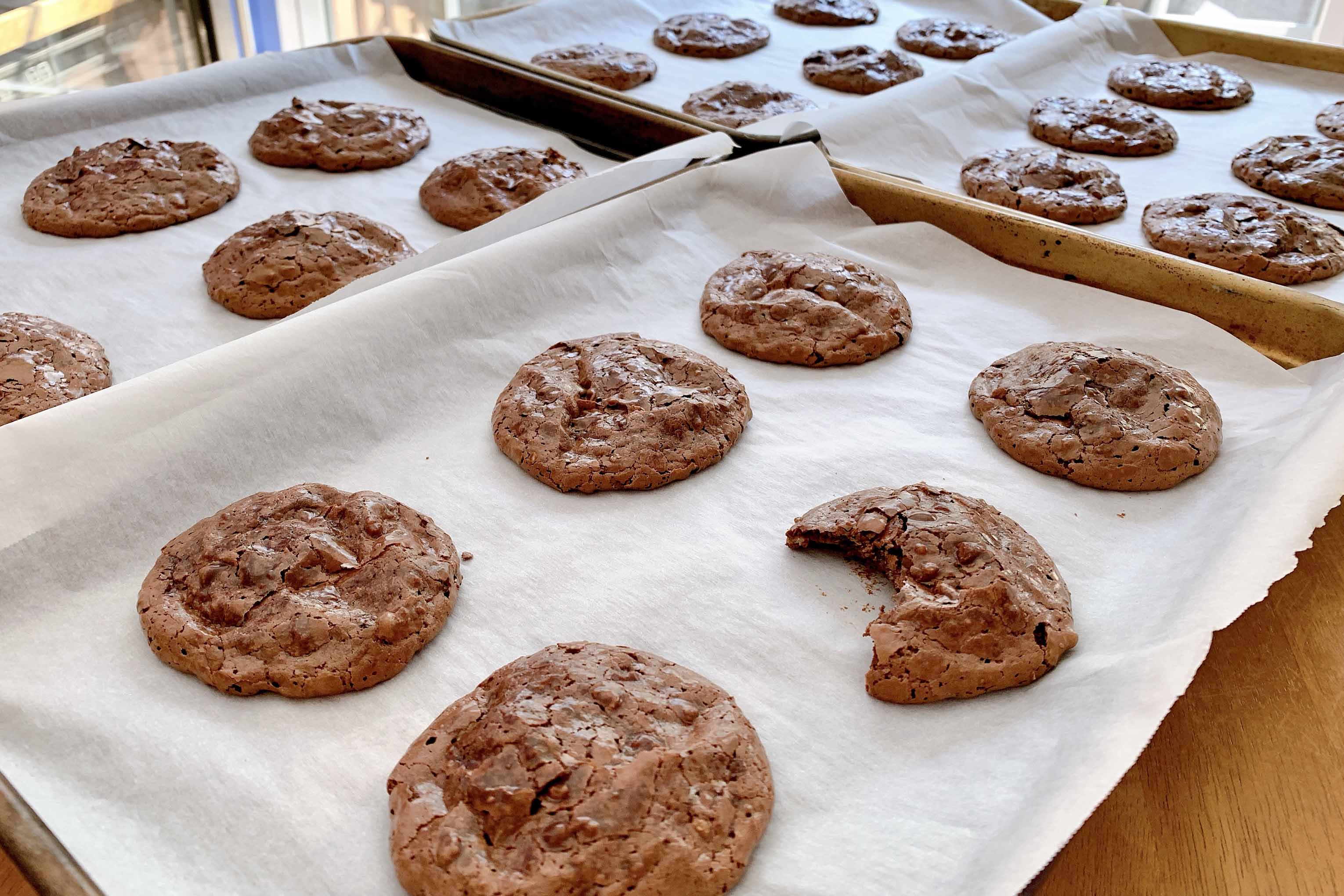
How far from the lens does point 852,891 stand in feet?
3.52

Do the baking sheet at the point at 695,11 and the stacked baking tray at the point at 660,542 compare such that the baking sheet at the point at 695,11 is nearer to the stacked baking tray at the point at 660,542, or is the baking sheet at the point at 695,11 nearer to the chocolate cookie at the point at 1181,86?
the chocolate cookie at the point at 1181,86

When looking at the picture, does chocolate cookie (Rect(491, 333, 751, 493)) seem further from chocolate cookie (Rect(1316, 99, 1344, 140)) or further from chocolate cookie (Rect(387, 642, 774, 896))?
chocolate cookie (Rect(1316, 99, 1344, 140))

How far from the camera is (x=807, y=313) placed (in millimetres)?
2057

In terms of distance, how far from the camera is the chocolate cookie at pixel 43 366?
1.82 meters

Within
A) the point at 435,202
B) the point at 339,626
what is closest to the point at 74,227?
the point at 435,202

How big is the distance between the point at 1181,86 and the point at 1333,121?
18.2 inches

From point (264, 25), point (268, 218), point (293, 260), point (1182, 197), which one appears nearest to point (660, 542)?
point (293, 260)

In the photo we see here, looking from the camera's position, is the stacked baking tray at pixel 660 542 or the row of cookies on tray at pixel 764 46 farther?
the row of cookies on tray at pixel 764 46

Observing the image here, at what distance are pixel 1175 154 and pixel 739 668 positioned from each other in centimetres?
252

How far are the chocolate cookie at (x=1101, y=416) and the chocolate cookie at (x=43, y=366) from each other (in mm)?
1648

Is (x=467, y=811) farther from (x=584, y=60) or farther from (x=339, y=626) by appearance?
(x=584, y=60)

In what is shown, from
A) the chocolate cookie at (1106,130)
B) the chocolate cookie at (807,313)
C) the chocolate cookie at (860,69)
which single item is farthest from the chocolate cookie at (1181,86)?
the chocolate cookie at (807,313)

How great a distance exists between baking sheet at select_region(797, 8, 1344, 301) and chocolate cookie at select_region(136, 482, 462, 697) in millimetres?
1776

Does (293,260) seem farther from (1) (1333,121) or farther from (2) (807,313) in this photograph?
(1) (1333,121)
